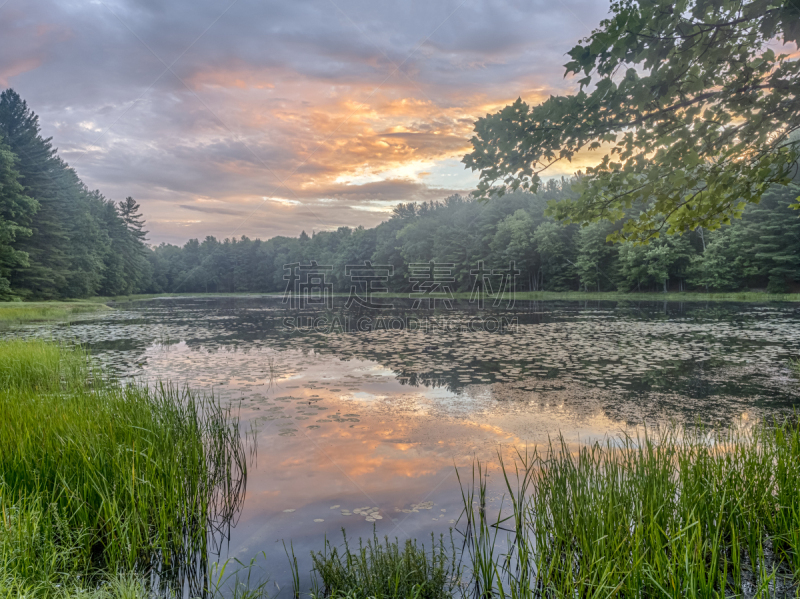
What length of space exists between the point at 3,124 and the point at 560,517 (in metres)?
64.1

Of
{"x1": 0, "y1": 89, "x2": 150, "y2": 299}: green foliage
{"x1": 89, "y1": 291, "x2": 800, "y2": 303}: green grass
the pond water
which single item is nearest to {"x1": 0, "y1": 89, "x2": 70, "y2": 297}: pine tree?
{"x1": 0, "y1": 89, "x2": 150, "y2": 299}: green foliage

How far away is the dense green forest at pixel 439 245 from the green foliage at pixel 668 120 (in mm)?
17728

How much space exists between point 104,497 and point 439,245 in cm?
8390

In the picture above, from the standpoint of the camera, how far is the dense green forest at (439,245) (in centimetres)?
4844

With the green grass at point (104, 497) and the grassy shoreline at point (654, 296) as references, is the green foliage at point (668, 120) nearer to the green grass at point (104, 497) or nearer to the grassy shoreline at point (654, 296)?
the green grass at point (104, 497)

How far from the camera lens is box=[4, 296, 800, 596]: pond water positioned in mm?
5516

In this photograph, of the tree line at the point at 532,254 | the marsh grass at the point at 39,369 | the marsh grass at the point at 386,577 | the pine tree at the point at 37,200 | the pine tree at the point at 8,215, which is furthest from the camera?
the tree line at the point at 532,254

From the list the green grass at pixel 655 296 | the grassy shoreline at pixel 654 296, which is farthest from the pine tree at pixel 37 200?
the green grass at pixel 655 296

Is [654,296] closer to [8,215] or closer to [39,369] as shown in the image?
[39,369]

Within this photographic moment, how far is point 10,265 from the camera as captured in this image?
43.8 meters

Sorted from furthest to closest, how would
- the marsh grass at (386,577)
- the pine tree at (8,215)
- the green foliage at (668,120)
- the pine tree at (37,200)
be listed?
the pine tree at (37,200) < the pine tree at (8,215) < the green foliage at (668,120) < the marsh grass at (386,577)

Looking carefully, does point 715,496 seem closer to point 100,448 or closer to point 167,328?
point 100,448

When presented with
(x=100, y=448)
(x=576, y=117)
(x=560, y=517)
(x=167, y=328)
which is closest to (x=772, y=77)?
(x=576, y=117)

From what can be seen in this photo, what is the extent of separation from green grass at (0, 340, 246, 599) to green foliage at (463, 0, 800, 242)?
5524 mm
